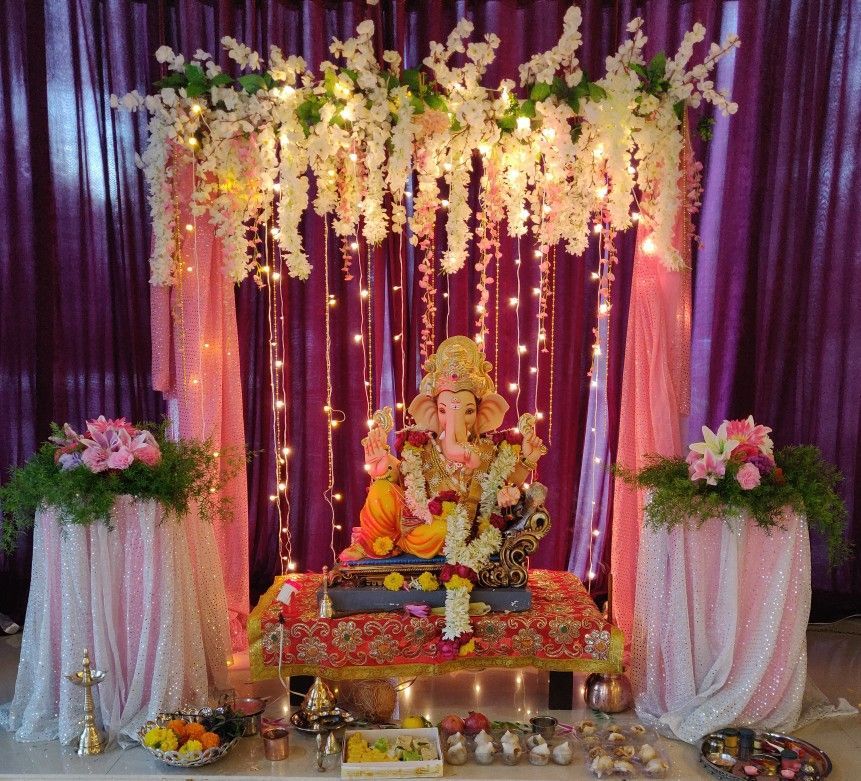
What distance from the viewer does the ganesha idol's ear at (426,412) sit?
3807 mm

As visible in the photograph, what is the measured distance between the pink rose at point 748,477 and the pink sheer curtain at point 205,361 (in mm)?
2239

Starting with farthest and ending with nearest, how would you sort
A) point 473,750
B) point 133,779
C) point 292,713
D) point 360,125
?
point 360,125 < point 292,713 < point 473,750 < point 133,779

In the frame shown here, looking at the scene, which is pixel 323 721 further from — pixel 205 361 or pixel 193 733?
pixel 205 361

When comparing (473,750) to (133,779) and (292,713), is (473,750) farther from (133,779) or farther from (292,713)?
(133,779)

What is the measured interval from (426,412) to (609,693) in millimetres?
1449

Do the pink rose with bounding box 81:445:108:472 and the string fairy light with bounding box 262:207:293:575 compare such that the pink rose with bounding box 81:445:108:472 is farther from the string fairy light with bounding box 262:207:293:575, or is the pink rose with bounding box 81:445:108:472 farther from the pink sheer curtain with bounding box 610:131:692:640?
the pink sheer curtain with bounding box 610:131:692:640

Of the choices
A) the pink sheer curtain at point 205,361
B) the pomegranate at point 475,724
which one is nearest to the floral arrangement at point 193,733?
the pink sheer curtain at point 205,361

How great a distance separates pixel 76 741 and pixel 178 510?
93cm

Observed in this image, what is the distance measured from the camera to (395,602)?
3.50 m

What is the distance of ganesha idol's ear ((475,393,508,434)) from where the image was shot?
3812 millimetres

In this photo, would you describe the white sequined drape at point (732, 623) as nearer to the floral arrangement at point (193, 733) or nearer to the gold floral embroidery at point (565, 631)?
the gold floral embroidery at point (565, 631)

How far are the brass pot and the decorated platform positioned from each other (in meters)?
0.05

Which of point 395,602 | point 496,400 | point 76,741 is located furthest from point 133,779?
point 496,400

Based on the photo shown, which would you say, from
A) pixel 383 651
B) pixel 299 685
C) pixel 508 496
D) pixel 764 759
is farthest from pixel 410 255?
pixel 764 759
